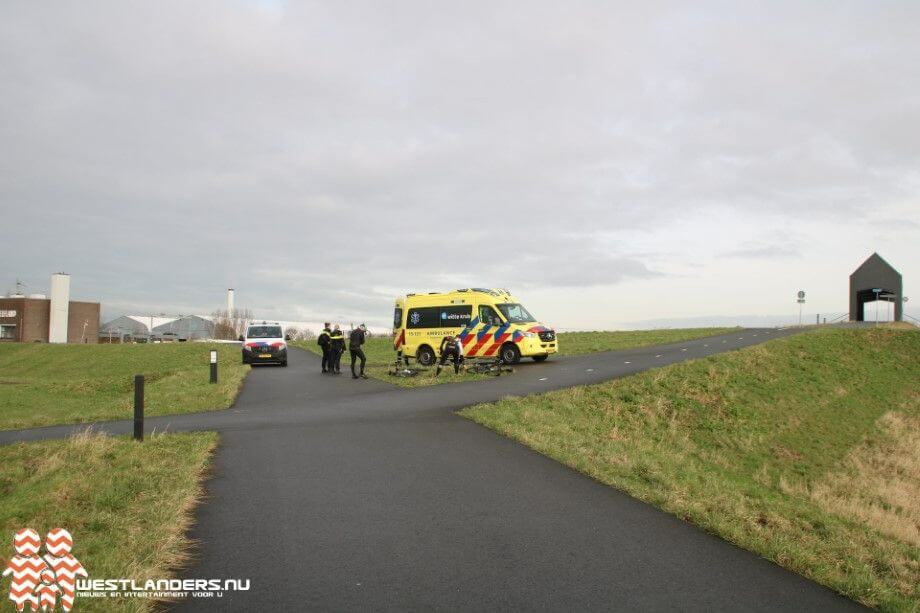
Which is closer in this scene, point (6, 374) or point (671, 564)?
point (671, 564)

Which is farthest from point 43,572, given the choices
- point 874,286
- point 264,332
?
point 874,286

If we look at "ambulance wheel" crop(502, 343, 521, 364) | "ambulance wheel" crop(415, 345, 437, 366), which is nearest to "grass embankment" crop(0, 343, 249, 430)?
"ambulance wheel" crop(415, 345, 437, 366)

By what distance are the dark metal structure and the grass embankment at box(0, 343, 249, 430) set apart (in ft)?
153

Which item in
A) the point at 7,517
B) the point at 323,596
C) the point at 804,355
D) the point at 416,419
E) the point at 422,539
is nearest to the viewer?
the point at 323,596

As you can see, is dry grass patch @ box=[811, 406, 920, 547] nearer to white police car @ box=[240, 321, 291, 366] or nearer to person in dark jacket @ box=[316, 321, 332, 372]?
person in dark jacket @ box=[316, 321, 332, 372]

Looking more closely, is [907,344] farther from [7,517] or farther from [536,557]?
[7,517]

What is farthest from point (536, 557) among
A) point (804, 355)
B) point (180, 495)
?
point (804, 355)

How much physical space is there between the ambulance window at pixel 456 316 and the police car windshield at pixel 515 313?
1.27m

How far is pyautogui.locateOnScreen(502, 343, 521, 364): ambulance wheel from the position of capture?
82.0 feet

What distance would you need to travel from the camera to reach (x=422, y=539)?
238 inches

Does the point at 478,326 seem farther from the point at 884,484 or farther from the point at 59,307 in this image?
the point at 59,307

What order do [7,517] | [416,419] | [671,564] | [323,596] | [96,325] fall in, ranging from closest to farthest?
[323,596]
[671,564]
[7,517]
[416,419]
[96,325]

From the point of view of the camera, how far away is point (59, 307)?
92938 millimetres

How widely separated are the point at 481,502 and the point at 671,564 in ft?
7.69
